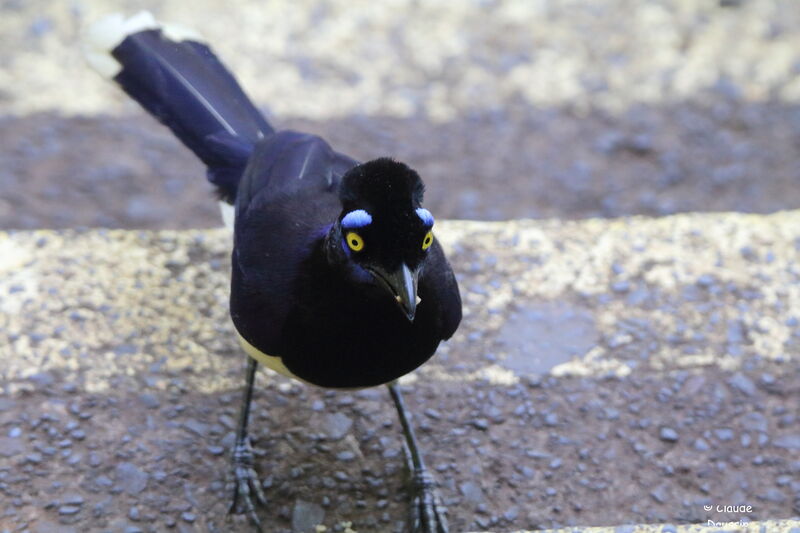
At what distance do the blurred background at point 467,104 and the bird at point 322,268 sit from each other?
3.72 ft

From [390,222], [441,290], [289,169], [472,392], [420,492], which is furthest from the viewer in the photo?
[472,392]

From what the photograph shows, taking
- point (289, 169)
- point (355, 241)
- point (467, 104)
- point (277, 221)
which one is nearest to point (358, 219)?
point (355, 241)

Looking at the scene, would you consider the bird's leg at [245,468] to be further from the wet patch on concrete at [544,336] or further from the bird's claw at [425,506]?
the wet patch on concrete at [544,336]

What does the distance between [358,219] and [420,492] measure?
4.24 ft

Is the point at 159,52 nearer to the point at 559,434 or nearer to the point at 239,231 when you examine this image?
the point at 239,231

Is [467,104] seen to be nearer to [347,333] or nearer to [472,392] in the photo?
[472,392]

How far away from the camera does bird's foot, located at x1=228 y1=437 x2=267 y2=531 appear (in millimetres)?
3789

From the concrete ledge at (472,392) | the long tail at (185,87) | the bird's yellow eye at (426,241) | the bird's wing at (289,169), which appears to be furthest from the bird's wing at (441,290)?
the long tail at (185,87)

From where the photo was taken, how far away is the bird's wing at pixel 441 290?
3.47m

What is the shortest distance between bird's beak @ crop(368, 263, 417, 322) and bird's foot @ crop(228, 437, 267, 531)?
1.13 meters

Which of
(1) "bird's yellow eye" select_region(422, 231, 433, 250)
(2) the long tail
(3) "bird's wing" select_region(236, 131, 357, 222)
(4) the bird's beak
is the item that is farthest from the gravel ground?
(1) "bird's yellow eye" select_region(422, 231, 433, 250)

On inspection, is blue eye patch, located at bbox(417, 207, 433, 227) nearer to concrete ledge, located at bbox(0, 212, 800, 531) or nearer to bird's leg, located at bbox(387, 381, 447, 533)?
bird's leg, located at bbox(387, 381, 447, 533)

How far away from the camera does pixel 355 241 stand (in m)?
3.18

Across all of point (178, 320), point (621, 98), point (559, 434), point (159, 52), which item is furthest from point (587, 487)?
point (621, 98)
